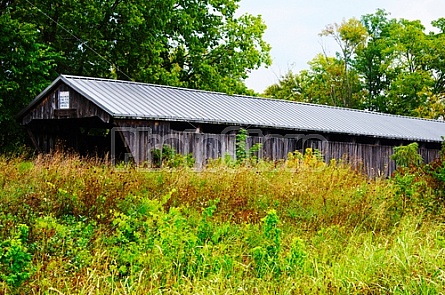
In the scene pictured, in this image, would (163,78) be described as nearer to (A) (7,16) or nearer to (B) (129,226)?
(A) (7,16)

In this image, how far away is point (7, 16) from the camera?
71.9ft

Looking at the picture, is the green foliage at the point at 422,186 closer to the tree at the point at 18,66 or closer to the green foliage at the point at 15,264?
the green foliage at the point at 15,264

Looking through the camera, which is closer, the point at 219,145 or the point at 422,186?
the point at 422,186

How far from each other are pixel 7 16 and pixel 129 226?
57.3 ft

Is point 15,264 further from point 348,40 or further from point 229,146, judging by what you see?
point 348,40

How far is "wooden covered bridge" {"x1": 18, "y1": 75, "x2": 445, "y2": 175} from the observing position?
1795 cm

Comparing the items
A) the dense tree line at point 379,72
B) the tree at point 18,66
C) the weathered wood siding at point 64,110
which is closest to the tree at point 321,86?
the dense tree line at point 379,72

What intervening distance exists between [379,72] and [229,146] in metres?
31.0

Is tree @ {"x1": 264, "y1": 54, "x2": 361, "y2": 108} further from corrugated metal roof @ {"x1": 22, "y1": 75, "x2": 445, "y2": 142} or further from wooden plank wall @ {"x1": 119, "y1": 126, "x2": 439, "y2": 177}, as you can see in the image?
wooden plank wall @ {"x1": 119, "y1": 126, "x2": 439, "y2": 177}

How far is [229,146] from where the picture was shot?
66.0ft

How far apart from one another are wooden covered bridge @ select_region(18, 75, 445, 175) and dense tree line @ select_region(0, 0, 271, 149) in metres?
2.45

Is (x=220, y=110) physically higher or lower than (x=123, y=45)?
lower

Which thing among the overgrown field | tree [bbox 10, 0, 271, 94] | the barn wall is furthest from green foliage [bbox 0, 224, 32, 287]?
tree [bbox 10, 0, 271, 94]

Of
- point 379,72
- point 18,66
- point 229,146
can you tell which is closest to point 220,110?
point 229,146
